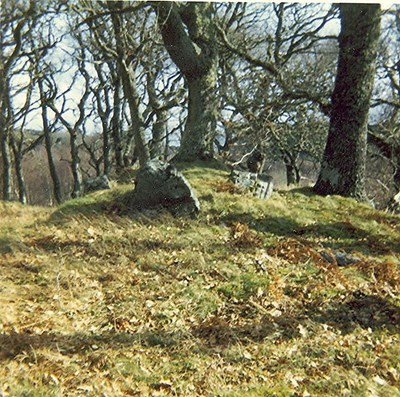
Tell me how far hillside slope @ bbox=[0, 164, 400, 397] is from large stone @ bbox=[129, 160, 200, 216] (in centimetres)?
34

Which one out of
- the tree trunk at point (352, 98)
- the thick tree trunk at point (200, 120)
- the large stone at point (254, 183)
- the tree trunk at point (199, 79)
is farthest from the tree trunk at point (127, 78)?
the tree trunk at point (352, 98)

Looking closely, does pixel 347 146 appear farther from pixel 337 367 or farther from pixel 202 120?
pixel 337 367

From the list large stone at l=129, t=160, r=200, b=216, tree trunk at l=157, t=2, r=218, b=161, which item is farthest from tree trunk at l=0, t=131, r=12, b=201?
→ large stone at l=129, t=160, r=200, b=216

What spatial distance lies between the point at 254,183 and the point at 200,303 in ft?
13.2

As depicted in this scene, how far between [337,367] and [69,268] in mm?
3533

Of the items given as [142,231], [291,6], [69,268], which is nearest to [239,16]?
[291,6]

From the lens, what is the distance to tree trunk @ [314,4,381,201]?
7.70 meters

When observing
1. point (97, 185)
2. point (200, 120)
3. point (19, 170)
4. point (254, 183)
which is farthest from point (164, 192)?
point (19, 170)

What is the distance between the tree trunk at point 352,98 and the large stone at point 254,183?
4.87ft

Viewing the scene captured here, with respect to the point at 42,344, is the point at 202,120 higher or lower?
higher

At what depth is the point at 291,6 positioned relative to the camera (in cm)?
1453

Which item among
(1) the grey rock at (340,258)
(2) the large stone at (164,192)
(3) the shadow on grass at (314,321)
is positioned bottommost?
(3) the shadow on grass at (314,321)

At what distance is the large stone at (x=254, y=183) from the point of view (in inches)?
312

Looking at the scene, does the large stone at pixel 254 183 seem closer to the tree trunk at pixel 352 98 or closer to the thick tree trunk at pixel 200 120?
the thick tree trunk at pixel 200 120
